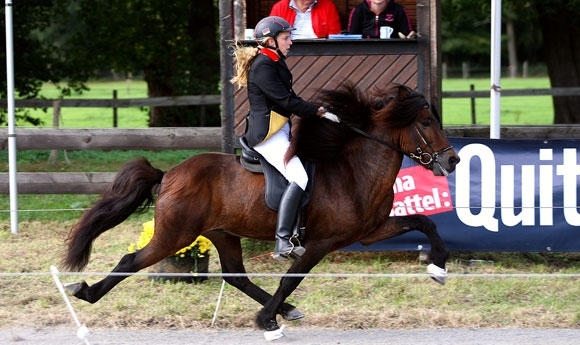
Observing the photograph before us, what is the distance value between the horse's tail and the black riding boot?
3.50 feet

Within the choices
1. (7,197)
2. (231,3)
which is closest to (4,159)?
(7,197)

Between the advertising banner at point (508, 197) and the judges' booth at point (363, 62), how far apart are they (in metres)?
1.11

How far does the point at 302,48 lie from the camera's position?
10695mm

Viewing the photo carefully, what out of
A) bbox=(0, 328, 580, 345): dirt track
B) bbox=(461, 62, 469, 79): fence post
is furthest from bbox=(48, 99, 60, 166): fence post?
bbox=(461, 62, 469, 79): fence post

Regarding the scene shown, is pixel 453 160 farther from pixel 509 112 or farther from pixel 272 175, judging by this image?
pixel 509 112

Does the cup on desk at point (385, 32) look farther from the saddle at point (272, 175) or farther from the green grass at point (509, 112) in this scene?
the green grass at point (509, 112)

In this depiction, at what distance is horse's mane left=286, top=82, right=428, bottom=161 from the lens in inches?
299

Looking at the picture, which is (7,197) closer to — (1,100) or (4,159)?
(4,159)

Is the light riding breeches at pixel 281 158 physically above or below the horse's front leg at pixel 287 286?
above

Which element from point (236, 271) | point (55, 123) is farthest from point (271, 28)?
point (55, 123)

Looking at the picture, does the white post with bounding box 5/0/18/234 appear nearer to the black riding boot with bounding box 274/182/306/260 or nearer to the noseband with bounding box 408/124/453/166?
the black riding boot with bounding box 274/182/306/260

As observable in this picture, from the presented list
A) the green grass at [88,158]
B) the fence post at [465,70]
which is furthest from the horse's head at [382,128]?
the fence post at [465,70]

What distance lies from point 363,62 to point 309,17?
2.62 feet

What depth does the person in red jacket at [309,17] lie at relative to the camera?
10.8 meters
